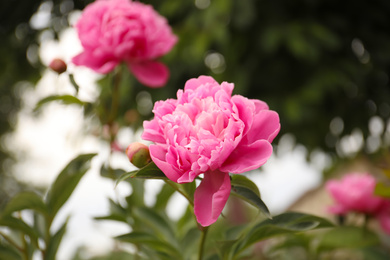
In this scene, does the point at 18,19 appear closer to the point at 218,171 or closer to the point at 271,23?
the point at 271,23

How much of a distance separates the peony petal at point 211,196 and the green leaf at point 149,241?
174 millimetres

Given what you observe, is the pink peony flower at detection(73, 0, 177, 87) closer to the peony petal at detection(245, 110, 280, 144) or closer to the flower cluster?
the peony petal at detection(245, 110, 280, 144)

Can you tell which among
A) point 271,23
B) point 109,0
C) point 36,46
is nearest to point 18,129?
point 36,46

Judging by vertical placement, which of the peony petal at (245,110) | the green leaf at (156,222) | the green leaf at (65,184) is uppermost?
the peony petal at (245,110)

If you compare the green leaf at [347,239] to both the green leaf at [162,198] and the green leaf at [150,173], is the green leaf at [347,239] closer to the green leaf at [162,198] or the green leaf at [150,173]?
the green leaf at [162,198]

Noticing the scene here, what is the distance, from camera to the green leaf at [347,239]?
970mm

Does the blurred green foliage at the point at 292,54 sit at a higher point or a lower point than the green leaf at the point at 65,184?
lower

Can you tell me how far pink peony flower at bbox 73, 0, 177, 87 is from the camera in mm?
844

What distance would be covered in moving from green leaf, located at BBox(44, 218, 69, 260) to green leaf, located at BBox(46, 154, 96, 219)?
5 centimetres

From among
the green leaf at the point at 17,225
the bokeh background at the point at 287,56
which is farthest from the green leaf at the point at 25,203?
the bokeh background at the point at 287,56

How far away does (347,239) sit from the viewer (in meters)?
1.01

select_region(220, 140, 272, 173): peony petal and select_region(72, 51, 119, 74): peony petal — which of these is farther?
select_region(72, 51, 119, 74): peony petal

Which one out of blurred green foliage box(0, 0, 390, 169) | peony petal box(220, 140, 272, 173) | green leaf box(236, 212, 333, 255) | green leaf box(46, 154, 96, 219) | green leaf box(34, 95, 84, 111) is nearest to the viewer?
peony petal box(220, 140, 272, 173)

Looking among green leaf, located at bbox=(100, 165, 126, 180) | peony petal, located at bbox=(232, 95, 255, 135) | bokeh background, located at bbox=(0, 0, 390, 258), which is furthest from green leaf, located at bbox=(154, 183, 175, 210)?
bokeh background, located at bbox=(0, 0, 390, 258)
